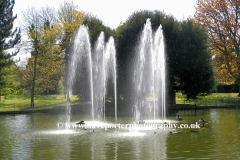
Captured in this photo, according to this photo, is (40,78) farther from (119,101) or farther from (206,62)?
(206,62)

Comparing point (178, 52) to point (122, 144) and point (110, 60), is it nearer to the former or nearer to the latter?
point (110, 60)

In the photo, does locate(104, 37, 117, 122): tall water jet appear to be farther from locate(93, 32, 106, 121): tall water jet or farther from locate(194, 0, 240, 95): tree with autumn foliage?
locate(194, 0, 240, 95): tree with autumn foliage

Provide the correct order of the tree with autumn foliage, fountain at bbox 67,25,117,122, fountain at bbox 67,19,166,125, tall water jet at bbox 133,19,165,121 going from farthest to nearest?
1. the tree with autumn foliage
2. fountain at bbox 67,25,117,122
3. fountain at bbox 67,19,166,125
4. tall water jet at bbox 133,19,165,121

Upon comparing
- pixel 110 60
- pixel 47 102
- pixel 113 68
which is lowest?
pixel 47 102

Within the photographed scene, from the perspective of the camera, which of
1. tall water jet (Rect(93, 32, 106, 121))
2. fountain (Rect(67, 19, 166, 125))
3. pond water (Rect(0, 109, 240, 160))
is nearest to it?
pond water (Rect(0, 109, 240, 160))

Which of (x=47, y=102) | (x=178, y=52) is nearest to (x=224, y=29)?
(x=178, y=52)

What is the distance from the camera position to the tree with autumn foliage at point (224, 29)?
169 ft

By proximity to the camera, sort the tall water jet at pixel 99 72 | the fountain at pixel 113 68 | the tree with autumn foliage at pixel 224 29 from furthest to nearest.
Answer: the tree with autumn foliage at pixel 224 29 → the tall water jet at pixel 99 72 → the fountain at pixel 113 68

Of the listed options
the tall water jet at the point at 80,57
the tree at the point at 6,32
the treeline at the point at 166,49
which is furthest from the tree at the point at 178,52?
the tree at the point at 6,32

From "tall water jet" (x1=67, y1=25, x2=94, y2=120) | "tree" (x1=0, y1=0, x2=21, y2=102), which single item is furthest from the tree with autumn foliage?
"tree" (x1=0, y1=0, x2=21, y2=102)

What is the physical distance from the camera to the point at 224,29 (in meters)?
52.2

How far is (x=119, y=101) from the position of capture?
46.2m

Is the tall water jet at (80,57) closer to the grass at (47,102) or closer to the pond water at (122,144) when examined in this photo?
the grass at (47,102)

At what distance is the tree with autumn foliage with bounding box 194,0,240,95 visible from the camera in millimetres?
51531
